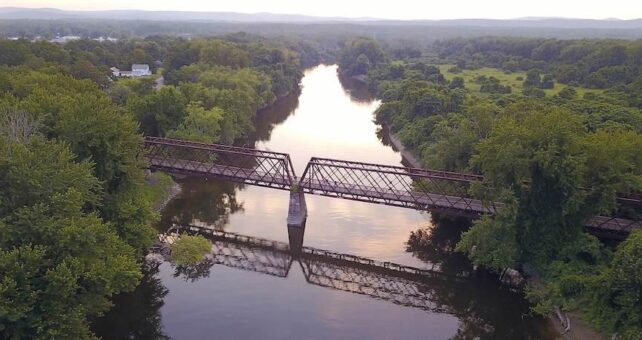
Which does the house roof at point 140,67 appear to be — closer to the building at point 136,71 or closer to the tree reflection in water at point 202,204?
the building at point 136,71

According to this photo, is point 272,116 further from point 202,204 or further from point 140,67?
point 202,204

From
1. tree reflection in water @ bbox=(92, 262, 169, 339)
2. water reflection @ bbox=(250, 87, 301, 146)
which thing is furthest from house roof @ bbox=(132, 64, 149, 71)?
tree reflection in water @ bbox=(92, 262, 169, 339)

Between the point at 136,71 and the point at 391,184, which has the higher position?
the point at 136,71

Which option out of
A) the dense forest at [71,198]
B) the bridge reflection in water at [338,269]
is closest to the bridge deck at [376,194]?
the dense forest at [71,198]

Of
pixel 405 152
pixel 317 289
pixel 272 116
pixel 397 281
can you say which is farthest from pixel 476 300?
pixel 272 116

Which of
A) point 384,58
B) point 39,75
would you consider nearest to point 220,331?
point 39,75
